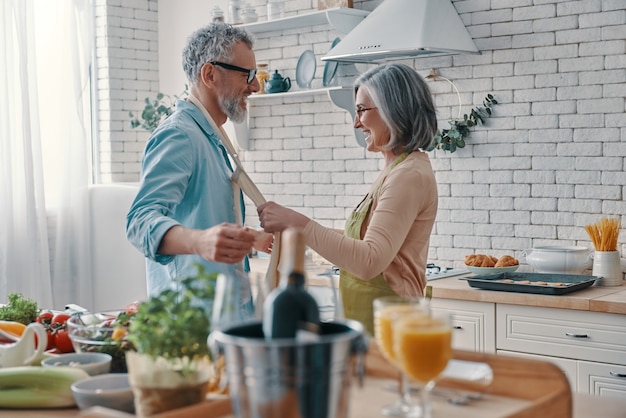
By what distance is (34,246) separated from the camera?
5418 mm

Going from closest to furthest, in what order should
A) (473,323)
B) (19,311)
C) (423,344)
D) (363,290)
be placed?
1. (423,344)
2. (19,311)
3. (363,290)
4. (473,323)

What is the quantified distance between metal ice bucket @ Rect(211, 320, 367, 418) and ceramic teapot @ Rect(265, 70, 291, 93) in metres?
4.10

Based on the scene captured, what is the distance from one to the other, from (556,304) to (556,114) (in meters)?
1.11

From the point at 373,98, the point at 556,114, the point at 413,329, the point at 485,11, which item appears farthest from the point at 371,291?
the point at 485,11

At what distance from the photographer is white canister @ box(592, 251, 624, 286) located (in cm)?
408

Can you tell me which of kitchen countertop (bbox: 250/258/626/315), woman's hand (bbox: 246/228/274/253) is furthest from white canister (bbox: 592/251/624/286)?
woman's hand (bbox: 246/228/274/253)

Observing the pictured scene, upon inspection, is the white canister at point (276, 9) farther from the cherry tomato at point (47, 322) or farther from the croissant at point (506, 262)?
the cherry tomato at point (47, 322)

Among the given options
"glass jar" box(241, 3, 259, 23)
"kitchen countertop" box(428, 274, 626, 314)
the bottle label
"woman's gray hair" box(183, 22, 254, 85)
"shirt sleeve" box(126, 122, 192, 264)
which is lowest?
"kitchen countertop" box(428, 274, 626, 314)

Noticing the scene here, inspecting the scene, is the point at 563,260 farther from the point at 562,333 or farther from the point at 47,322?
the point at 47,322

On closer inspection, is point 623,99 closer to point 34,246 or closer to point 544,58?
point 544,58

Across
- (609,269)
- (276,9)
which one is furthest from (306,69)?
(609,269)

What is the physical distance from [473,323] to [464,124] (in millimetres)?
1155

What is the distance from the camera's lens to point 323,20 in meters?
5.14

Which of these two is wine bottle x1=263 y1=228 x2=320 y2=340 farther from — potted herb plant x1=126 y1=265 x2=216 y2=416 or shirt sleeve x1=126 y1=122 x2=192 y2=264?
shirt sleeve x1=126 y1=122 x2=192 y2=264
